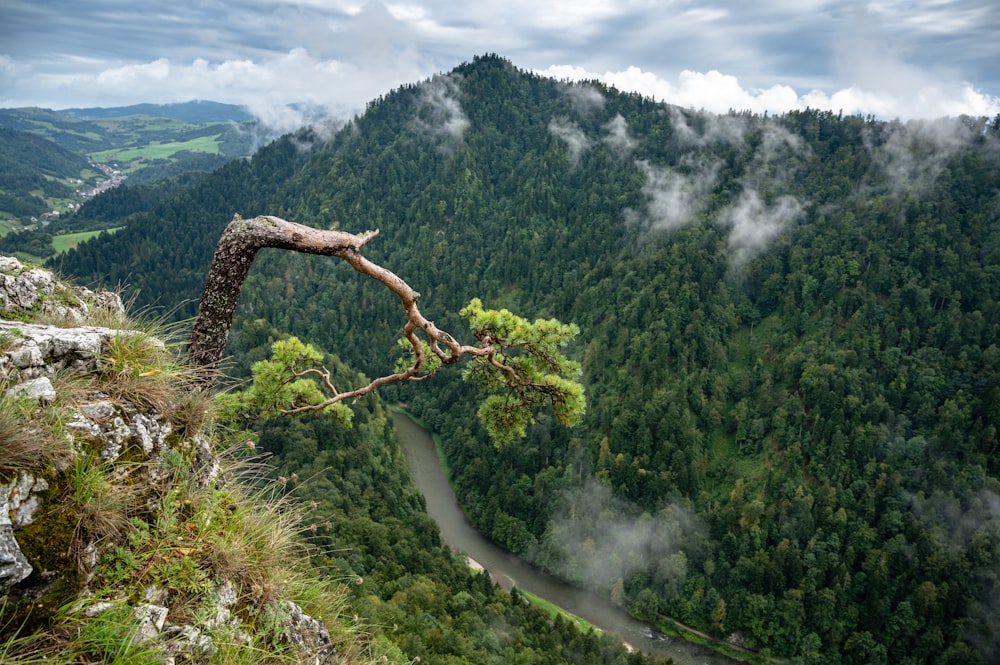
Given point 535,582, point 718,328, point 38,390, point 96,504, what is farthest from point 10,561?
point 718,328

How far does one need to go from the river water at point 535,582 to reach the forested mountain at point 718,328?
6.38 feet

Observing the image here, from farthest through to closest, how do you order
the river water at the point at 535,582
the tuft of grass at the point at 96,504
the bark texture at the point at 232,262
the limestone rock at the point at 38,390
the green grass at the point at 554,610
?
the river water at the point at 535,582
the green grass at the point at 554,610
the bark texture at the point at 232,262
the limestone rock at the point at 38,390
the tuft of grass at the point at 96,504

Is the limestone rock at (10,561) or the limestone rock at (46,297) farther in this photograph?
the limestone rock at (46,297)

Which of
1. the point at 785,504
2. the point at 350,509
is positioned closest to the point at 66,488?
the point at 350,509

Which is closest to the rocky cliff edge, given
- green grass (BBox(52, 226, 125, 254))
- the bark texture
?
the bark texture

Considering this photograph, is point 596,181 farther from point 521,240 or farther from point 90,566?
point 90,566

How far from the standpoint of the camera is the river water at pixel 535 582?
195 feet

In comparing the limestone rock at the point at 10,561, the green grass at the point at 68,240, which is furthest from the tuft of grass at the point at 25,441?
the green grass at the point at 68,240

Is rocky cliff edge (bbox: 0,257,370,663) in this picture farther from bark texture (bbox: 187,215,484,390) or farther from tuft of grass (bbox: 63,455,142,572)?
bark texture (bbox: 187,215,484,390)

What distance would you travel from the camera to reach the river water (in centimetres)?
5941

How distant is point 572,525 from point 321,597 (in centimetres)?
7232

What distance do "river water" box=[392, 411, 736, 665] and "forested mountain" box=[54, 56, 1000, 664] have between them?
6.38 ft

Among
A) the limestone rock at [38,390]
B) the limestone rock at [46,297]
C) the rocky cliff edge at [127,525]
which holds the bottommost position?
the rocky cliff edge at [127,525]

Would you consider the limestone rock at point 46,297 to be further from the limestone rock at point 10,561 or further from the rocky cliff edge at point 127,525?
the limestone rock at point 10,561
